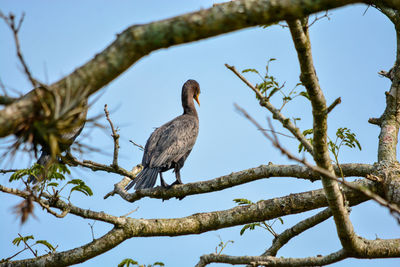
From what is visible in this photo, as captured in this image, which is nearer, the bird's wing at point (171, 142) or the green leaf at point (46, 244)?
the green leaf at point (46, 244)

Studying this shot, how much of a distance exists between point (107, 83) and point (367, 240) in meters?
2.46

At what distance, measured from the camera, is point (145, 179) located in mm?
5812

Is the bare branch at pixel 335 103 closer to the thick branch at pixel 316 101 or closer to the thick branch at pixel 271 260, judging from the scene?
the thick branch at pixel 316 101

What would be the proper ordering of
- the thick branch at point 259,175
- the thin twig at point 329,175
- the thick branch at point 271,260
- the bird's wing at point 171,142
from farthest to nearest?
the bird's wing at point 171,142 < the thick branch at point 259,175 < the thick branch at point 271,260 < the thin twig at point 329,175

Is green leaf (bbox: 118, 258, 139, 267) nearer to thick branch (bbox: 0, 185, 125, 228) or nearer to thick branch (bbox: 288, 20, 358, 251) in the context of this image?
thick branch (bbox: 0, 185, 125, 228)

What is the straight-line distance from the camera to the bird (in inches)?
233

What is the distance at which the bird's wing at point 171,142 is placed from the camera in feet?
20.6

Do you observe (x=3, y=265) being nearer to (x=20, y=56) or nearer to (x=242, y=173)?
(x=242, y=173)

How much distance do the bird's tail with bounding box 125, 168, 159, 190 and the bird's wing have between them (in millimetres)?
112

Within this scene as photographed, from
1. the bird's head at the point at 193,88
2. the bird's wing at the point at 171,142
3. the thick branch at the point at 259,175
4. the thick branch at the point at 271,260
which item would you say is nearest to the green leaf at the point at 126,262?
the thick branch at the point at 271,260

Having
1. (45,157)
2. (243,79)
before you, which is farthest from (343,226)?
(45,157)

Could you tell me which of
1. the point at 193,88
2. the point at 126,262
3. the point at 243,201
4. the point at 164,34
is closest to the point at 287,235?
the point at 243,201

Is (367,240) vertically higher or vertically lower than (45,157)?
lower

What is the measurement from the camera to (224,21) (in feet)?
7.48
